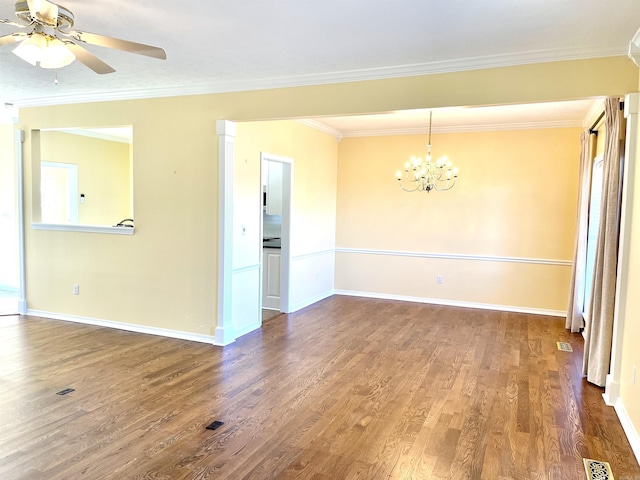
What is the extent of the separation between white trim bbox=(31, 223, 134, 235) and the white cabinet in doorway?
193 cm

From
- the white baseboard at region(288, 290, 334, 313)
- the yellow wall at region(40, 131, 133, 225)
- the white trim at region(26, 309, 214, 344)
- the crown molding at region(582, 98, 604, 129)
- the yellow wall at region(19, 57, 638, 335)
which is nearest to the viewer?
the yellow wall at region(19, 57, 638, 335)

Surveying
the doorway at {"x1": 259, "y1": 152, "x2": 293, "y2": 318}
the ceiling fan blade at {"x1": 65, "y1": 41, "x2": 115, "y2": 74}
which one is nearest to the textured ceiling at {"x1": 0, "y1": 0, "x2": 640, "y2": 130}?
the ceiling fan blade at {"x1": 65, "y1": 41, "x2": 115, "y2": 74}

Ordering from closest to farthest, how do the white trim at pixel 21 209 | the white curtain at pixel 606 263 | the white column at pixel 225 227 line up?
the white curtain at pixel 606 263 < the white column at pixel 225 227 < the white trim at pixel 21 209

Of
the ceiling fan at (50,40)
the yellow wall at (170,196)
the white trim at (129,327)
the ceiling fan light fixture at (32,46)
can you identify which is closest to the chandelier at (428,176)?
the yellow wall at (170,196)

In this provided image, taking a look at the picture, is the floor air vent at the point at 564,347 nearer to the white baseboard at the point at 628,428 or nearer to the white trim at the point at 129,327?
the white baseboard at the point at 628,428

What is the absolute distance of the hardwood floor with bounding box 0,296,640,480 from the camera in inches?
99.2

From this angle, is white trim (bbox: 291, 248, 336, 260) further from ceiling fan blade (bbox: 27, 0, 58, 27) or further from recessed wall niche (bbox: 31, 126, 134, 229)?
ceiling fan blade (bbox: 27, 0, 58, 27)

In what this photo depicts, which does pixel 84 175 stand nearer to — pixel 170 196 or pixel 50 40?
pixel 170 196

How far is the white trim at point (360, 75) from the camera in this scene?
3.23 meters

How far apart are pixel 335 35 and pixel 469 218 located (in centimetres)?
434

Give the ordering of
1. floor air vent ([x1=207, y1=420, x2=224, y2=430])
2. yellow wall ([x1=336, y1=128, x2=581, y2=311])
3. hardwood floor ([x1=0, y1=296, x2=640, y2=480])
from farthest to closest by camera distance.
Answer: yellow wall ([x1=336, y1=128, x2=581, y2=311]) → floor air vent ([x1=207, y1=420, x2=224, y2=430]) → hardwood floor ([x1=0, y1=296, x2=640, y2=480])

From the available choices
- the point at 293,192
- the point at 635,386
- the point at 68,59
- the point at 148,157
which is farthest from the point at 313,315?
the point at 68,59

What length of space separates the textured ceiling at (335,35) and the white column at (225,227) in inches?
22.7

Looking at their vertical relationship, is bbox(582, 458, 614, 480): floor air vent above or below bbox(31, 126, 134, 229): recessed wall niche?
below
